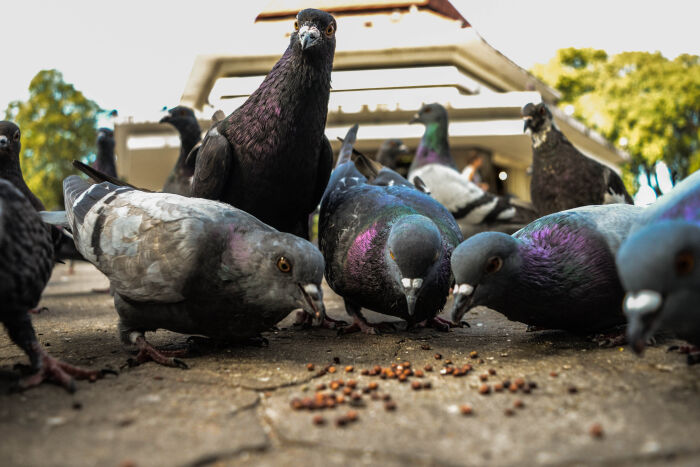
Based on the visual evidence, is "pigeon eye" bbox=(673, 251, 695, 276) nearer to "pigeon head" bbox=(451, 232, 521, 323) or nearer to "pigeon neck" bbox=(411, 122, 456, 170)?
"pigeon head" bbox=(451, 232, 521, 323)

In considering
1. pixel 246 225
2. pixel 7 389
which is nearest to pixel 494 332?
pixel 246 225

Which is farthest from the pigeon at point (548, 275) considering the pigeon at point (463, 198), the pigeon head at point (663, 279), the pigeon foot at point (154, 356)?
the pigeon at point (463, 198)

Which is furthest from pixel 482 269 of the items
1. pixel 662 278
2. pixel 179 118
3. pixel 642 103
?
pixel 642 103

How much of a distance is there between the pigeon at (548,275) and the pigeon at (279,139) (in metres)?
1.52

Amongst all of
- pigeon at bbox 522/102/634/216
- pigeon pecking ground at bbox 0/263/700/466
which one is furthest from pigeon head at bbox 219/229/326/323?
pigeon at bbox 522/102/634/216

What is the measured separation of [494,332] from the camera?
3.87 meters

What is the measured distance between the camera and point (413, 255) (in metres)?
3.07

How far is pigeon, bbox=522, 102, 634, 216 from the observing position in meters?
5.50

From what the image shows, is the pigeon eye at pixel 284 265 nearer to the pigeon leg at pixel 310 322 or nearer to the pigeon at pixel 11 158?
the pigeon leg at pixel 310 322

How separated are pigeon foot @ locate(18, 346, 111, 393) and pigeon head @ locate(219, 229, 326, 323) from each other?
75cm

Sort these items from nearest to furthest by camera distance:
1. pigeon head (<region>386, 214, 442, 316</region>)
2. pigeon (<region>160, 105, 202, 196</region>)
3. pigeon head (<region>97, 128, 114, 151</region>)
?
pigeon head (<region>386, 214, 442, 316</region>)
pigeon (<region>160, 105, 202, 196</region>)
pigeon head (<region>97, 128, 114, 151</region>)

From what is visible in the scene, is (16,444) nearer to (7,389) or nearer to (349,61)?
(7,389)

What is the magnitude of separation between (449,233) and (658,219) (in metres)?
1.49

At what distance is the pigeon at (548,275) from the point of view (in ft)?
9.23
